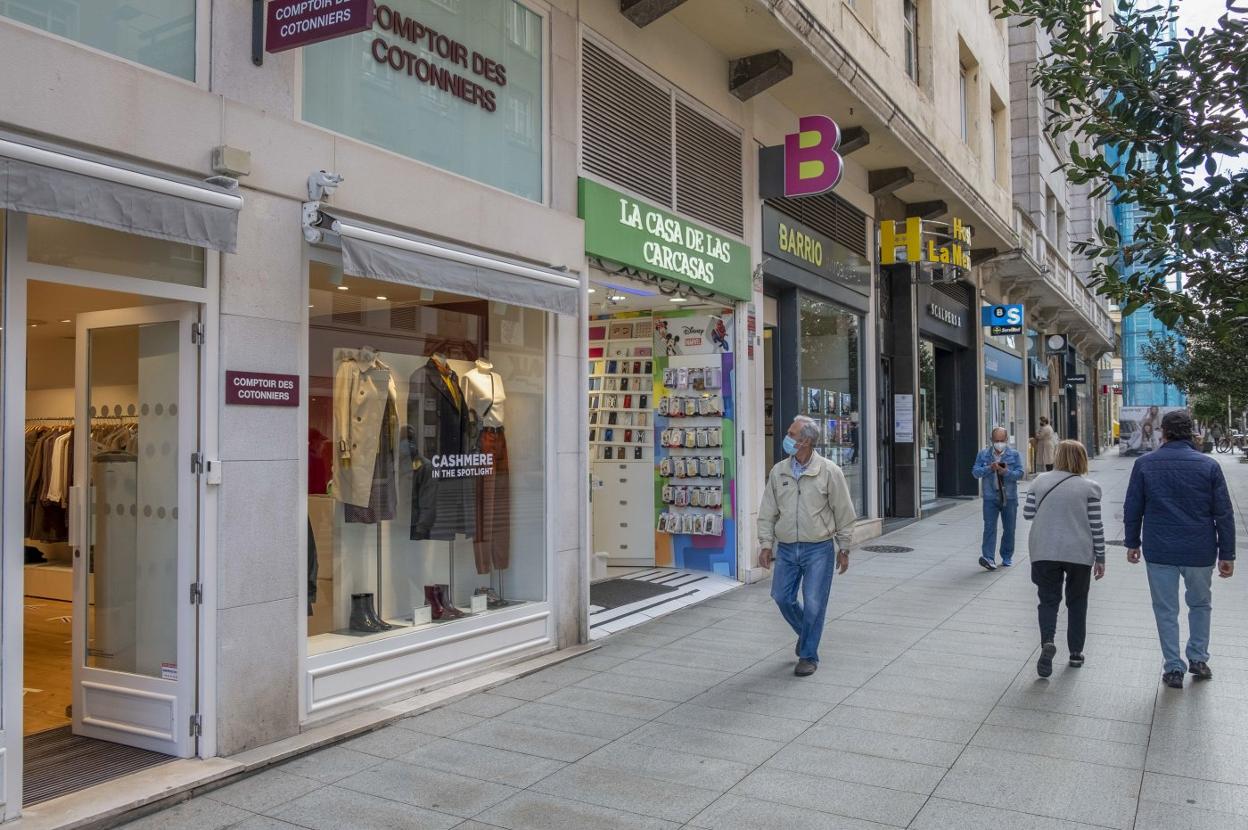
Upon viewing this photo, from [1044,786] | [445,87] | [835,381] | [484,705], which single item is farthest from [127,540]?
[835,381]

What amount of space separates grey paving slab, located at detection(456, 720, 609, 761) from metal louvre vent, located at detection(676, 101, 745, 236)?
18.8 ft

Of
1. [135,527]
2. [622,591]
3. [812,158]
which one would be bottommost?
[622,591]

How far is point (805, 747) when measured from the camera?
5.33 m

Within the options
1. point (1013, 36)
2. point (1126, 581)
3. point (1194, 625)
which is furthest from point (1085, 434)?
point (1194, 625)

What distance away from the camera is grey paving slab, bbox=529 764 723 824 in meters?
4.46

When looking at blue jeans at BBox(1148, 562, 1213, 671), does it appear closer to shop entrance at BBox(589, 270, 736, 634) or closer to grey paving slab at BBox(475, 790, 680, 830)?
grey paving slab at BBox(475, 790, 680, 830)

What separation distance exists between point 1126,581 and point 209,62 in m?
10.3

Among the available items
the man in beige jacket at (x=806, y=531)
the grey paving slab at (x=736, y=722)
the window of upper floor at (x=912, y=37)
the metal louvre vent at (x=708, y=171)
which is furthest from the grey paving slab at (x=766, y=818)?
the window of upper floor at (x=912, y=37)

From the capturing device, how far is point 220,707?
5.06m

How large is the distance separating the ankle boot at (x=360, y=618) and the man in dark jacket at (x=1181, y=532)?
16.8 feet

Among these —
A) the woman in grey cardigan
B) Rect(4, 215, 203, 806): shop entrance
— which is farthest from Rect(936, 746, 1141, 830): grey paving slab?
Rect(4, 215, 203, 806): shop entrance

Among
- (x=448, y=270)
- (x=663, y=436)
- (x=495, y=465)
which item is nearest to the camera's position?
(x=448, y=270)

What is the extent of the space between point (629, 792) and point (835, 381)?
1003 centimetres

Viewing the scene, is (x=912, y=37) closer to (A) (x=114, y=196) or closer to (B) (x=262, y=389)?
(B) (x=262, y=389)
